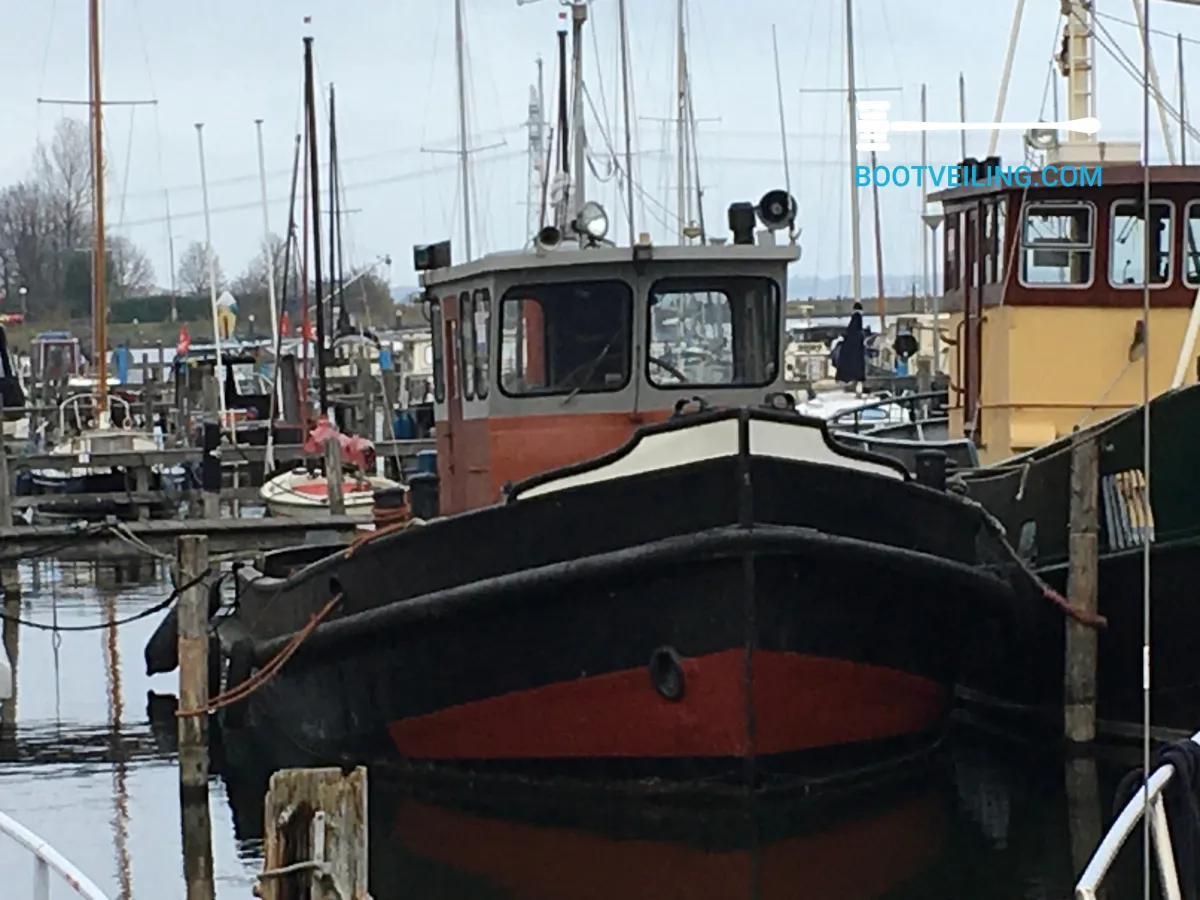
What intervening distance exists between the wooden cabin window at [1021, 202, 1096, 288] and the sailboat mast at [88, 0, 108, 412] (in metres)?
19.5

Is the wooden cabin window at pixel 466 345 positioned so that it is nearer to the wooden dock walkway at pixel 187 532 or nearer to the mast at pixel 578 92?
the mast at pixel 578 92

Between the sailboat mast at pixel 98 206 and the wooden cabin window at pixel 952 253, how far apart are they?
18.2 metres

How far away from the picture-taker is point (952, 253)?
16969mm

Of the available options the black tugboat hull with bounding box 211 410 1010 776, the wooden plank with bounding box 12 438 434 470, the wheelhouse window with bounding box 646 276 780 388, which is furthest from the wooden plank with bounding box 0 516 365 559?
the wooden plank with bounding box 12 438 434 470

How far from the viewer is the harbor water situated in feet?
37.0

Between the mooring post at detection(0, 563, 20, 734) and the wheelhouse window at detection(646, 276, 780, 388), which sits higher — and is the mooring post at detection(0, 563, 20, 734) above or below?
below

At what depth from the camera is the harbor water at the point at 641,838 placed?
11273 millimetres

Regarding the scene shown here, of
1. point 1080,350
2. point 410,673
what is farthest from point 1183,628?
point 410,673

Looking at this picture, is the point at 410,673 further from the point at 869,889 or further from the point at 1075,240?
the point at 1075,240

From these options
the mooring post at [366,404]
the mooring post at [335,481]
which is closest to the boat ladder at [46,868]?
the mooring post at [335,481]

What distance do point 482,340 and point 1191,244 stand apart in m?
5.22

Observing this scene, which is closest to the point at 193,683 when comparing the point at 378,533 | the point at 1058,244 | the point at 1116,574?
the point at 378,533

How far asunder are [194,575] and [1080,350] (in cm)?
622

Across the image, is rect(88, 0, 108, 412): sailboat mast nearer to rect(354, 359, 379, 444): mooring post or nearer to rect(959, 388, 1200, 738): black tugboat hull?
rect(354, 359, 379, 444): mooring post
